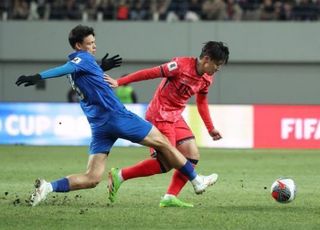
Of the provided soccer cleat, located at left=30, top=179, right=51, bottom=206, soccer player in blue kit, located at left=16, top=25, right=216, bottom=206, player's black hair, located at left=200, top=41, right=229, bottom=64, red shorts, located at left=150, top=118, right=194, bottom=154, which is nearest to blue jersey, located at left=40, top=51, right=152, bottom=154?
soccer player in blue kit, located at left=16, top=25, right=216, bottom=206

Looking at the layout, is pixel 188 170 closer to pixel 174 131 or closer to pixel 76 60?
pixel 174 131

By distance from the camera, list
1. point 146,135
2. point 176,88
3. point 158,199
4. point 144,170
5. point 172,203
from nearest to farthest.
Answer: point 146,135
point 172,203
point 176,88
point 144,170
point 158,199

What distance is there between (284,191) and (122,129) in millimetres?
2047

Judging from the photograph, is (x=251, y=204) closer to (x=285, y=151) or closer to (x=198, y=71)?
(x=198, y=71)

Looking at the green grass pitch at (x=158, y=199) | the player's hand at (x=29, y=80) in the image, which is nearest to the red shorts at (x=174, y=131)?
the green grass pitch at (x=158, y=199)

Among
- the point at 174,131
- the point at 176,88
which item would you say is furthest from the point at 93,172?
the point at 176,88

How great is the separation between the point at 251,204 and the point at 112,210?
1.85m

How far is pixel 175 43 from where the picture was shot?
1255 inches

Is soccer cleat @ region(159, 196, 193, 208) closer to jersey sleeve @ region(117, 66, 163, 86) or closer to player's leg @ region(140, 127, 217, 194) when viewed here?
player's leg @ region(140, 127, 217, 194)

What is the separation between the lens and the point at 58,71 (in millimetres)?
9992

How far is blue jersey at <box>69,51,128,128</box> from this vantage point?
1041cm

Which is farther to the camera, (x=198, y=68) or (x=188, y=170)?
(x=198, y=68)

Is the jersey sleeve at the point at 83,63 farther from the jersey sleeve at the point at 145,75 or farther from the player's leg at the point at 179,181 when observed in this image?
the player's leg at the point at 179,181

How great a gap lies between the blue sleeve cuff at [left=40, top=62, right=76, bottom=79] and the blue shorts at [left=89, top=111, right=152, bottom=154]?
28.9 inches
